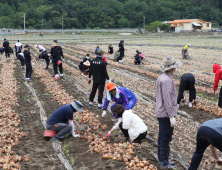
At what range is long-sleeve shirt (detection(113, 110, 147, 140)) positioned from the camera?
217 inches

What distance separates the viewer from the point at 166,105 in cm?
448

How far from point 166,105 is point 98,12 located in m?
116

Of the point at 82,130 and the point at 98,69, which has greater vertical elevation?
the point at 98,69

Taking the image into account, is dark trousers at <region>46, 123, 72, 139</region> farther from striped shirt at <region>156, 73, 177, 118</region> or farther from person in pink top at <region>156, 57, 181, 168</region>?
striped shirt at <region>156, 73, 177, 118</region>

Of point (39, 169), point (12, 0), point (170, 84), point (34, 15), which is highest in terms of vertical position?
point (12, 0)

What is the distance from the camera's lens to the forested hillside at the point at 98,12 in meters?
103

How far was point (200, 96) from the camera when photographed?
10391 mm

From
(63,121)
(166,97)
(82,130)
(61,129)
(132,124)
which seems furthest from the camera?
(82,130)

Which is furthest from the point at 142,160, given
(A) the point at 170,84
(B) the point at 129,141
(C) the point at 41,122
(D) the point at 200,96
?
(D) the point at 200,96

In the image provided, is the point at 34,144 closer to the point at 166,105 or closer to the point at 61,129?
the point at 61,129

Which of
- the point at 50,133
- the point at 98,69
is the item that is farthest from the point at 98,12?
the point at 50,133

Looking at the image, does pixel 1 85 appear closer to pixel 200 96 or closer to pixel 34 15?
pixel 200 96

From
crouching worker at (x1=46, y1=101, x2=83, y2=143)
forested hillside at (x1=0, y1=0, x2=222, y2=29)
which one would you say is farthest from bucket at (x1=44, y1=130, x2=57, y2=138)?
forested hillside at (x1=0, y1=0, x2=222, y2=29)

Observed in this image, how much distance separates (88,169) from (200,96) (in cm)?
702
